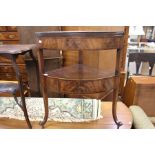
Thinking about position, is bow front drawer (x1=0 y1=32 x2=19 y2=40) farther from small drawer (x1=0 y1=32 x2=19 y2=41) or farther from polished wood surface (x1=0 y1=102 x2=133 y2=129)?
polished wood surface (x1=0 y1=102 x2=133 y2=129)

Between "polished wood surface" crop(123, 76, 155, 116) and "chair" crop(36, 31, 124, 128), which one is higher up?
"chair" crop(36, 31, 124, 128)

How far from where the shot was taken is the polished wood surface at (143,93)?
1486mm

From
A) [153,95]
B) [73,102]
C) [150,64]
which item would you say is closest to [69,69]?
[73,102]

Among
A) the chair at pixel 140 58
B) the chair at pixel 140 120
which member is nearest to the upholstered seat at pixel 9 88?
the chair at pixel 140 120

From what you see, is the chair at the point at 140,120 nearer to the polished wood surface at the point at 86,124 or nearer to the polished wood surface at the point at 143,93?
the polished wood surface at the point at 86,124

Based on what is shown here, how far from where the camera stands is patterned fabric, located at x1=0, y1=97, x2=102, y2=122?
125cm

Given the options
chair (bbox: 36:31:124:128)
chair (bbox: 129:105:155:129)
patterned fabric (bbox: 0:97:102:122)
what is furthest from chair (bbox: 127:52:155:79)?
chair (bbox: 36:31:124:128)

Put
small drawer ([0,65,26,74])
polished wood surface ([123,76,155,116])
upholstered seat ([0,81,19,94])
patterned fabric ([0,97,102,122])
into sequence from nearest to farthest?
1. upholstered seat ([0,81,19,94])
2. patterned fabric ([0,97,102,122])
3. polished wood surface ([123,76,155,116])
4. small drawer ([0,65,26,74])

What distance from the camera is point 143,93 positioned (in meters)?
1.50

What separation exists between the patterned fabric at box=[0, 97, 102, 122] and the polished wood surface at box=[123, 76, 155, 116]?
0.43 m

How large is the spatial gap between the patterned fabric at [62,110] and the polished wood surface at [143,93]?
1.42 ft

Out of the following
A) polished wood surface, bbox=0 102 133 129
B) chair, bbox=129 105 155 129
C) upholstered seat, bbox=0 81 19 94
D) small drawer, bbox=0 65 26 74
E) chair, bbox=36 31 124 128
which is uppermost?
chair, bbox=36 31 124 128
